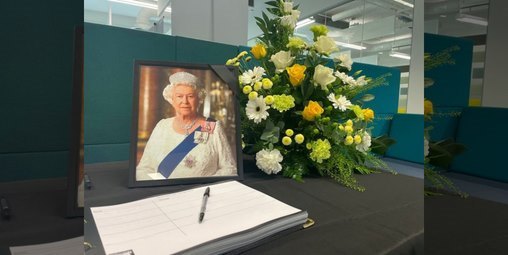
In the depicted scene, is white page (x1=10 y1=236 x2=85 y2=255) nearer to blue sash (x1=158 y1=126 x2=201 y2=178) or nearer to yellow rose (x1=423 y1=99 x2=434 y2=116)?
yellow rose (x1=423 y1=99 x2=434 y2=116)

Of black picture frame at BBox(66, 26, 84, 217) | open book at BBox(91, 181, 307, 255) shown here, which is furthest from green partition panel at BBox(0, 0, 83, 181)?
open book at BBox(91, 181, 307, 255)

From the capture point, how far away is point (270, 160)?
0.63 m

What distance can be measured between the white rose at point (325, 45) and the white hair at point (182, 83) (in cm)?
30

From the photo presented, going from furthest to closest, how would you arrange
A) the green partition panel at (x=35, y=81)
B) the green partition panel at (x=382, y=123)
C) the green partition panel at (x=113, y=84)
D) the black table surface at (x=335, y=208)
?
the green partition panel at (x=382, y=123) → the green partition panel at (x=113, y=84) → the black table surface at (x=335, y=208) → the green partition panel at (x=35, y=81)

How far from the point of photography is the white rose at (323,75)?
63 centimetres

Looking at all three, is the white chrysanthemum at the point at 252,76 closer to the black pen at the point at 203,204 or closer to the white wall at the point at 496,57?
the black pen at the point at 203,204

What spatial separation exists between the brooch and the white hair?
0.38 feet

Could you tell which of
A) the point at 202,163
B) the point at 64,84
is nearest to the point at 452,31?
the point at 64,84

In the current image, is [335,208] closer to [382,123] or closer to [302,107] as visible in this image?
[302,107]

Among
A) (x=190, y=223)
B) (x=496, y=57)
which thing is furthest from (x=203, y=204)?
(x=496, y=57)

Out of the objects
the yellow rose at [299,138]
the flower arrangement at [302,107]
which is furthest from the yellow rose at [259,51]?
the yellow rose at [299,138]

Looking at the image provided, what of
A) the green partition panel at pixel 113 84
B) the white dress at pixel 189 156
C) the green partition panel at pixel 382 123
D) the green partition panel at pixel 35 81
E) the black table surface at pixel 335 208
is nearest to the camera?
the green partition panel at pixel 35 81

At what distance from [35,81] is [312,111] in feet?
1.76

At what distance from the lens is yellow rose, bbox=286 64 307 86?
25.0 inches
